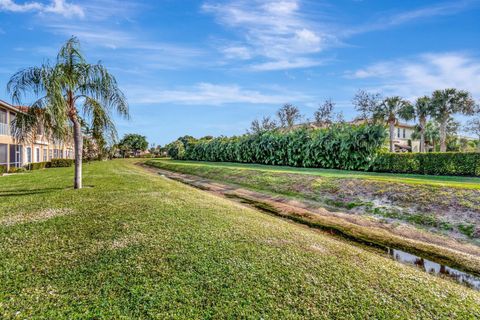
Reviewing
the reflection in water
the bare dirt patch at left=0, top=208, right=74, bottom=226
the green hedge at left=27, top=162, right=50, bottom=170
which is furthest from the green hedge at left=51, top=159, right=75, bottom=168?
the reflection in water

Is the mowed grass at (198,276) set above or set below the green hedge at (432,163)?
below

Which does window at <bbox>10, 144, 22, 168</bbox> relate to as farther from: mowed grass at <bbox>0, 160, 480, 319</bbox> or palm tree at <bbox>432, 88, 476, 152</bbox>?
palm tree at <bbox>432, 88, 476, 152</bbox>

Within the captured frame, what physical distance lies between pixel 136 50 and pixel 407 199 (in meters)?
13.3

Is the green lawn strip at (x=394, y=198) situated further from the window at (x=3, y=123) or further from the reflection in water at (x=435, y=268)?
the window at (x=3, y=123)

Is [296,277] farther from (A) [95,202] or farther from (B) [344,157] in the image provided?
(B) [344,157]

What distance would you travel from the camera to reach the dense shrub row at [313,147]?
17969 millimetres

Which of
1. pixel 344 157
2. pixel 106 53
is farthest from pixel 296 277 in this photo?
pixel 344 157

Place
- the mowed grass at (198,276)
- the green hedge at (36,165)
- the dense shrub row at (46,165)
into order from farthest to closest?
the green hedge at (36,165)
the dense shrub row at (46,165)
the mowed grass at (198,276)

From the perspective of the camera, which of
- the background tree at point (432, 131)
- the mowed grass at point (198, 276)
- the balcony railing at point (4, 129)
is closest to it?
the mowed grass at point (198, 276)

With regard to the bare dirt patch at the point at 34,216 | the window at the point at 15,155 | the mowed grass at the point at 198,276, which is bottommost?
the mowed grass at the point at 198,276

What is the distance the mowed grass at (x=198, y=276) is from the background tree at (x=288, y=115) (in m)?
43.0

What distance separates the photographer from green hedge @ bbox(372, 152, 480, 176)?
15.4 metres

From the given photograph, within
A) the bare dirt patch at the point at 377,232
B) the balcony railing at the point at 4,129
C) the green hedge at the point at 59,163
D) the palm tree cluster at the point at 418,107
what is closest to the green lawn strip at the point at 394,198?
the bare dirt patch at the point at 377,232

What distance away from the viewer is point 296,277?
3.79 metres
